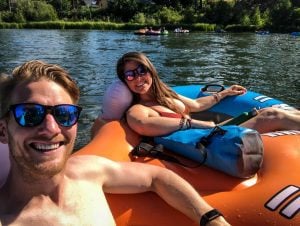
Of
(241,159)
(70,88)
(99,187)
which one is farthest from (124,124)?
(70,88)

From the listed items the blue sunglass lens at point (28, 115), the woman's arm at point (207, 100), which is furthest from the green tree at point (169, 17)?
the blue sunglass lens at point (28, 115)

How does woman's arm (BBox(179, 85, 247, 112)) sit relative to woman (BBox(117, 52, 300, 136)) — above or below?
below

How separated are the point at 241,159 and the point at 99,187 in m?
0.73

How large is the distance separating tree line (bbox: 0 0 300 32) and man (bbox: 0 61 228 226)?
28890mm

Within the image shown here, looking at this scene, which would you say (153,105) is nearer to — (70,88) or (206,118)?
(206,118)

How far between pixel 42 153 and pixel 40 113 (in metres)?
0.12

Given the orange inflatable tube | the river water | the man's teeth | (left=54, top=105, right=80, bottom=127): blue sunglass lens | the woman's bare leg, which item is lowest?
the river water

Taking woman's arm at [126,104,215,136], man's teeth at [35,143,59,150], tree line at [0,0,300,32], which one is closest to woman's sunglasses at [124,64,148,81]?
woman's arm at [126,104,215,136]

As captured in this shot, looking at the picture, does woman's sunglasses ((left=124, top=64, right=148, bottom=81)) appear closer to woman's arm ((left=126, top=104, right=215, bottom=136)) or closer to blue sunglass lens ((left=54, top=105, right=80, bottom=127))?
woman's arm ((left=126, top=104, right=215, bottom=136))

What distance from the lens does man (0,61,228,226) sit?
1.41 metres

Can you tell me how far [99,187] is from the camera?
174cm

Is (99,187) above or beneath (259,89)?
above

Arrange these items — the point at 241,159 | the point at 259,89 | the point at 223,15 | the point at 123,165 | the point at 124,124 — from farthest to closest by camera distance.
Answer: the point at 223,15
the point at 259,89
the point at 124,124
the point at 241,159
the point at 123,165

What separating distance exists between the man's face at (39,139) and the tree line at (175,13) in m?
29.0
